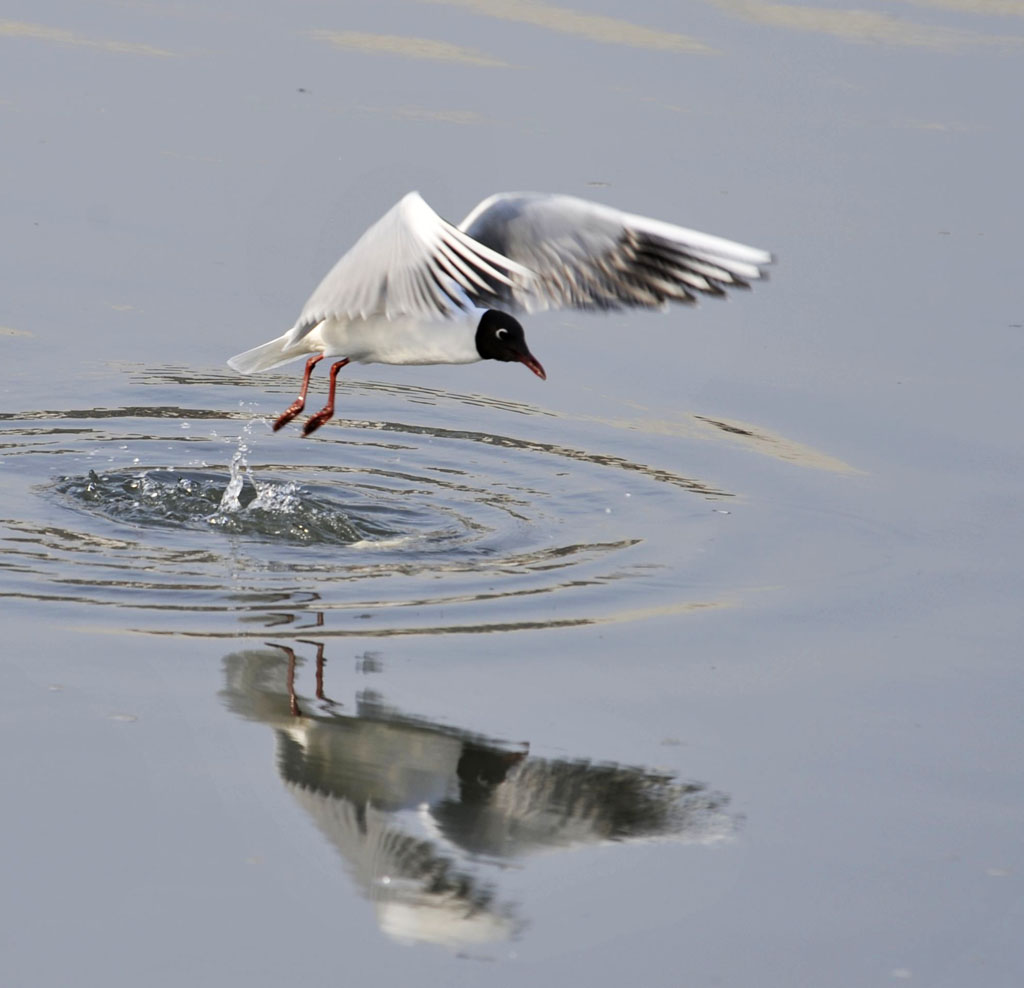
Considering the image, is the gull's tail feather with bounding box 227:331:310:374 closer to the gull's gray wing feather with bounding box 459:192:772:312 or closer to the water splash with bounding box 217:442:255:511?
the water splash with bounding box 217:442:255:511

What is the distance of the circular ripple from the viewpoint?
566cm

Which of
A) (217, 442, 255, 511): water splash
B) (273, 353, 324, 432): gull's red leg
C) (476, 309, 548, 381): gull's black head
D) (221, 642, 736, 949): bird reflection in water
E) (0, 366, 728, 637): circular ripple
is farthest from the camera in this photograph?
(273, 353, 324, 432): gull's red leg

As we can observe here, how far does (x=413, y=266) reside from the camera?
20.6 ft

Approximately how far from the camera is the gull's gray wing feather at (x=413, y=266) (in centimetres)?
624

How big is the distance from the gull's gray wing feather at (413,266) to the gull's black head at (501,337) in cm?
62

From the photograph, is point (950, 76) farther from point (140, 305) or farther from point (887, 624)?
point (887, 624)

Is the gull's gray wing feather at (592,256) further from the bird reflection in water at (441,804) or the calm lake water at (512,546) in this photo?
the bird reflection in water at (441,804)

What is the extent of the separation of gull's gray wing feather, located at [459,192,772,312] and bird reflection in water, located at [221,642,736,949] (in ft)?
8.45

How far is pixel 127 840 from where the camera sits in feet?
13.5

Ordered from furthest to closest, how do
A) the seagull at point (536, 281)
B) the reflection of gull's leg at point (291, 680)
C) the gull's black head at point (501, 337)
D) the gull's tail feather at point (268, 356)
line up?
the gull's tail feather at point (268, 356) < the gull's black head at point (501, 337) < the seagull at point (536, 281) < the reflection of gull's leg at point (291, 680)

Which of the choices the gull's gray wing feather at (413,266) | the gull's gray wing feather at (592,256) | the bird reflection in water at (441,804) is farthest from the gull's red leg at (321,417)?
the bird reflection in water at (441,804)

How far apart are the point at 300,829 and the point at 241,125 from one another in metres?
7.67

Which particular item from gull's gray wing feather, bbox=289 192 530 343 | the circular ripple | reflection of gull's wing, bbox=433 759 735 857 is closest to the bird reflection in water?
reflection of gull's wing, bbox=433 759 735 857

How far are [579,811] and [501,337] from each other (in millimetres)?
2994
